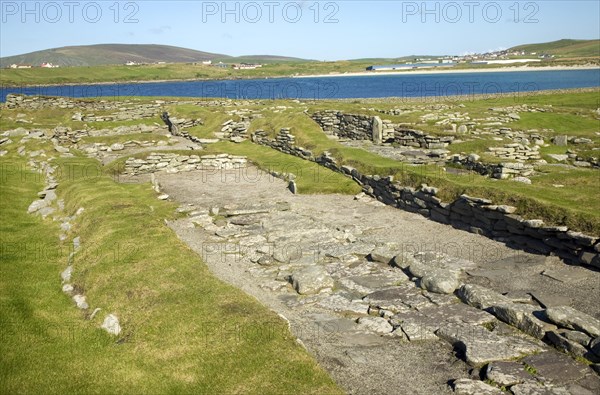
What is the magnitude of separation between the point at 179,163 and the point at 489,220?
21.6 meters

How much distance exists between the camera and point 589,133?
3161 centimetres

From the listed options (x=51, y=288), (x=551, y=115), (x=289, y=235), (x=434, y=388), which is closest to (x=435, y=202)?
(x=289, y=235)

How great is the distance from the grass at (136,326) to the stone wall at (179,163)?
1337 cm

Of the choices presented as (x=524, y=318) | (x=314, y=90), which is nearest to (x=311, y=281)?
(x=524, y=318)

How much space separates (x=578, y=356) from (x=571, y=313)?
127cm

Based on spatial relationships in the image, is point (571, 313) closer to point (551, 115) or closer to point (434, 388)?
point (434, 388)

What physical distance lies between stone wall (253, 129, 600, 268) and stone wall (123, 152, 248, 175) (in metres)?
10.8

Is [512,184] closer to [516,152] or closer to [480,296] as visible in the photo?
[480,296]

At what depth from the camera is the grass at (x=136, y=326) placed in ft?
27.9

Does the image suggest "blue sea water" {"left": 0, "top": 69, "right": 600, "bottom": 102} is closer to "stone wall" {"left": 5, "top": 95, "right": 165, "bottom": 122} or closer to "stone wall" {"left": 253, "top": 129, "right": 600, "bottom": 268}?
"stone wall" {"left": 5, "top": 95, "right": 165, "bottom": 122}

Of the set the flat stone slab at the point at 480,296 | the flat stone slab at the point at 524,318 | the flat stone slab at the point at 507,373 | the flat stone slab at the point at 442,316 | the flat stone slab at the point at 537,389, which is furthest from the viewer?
the flat stone slab at the point at 480,296

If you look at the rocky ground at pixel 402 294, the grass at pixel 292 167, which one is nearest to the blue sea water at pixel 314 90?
the grass at pixel 292 167

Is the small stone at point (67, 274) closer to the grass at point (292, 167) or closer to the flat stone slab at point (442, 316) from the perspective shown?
the flat stone slab at point (442, 316)

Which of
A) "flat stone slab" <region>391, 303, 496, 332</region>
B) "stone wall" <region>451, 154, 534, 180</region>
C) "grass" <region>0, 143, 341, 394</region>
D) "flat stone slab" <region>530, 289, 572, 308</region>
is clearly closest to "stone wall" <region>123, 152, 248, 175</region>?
"grass" <region>0, 143, 341, 394</region>
